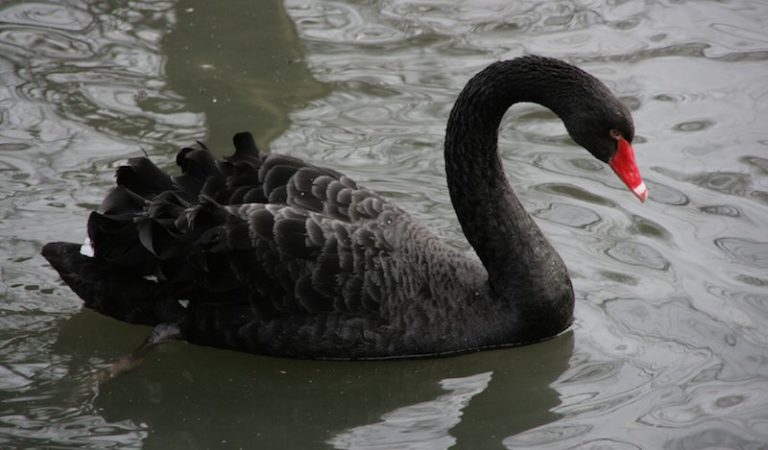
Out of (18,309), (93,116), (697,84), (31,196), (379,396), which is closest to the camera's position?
(379,396)

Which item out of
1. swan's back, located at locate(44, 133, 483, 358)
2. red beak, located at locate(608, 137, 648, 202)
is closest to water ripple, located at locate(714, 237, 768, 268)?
red beak, located at locate(608, 137, 648, 202)

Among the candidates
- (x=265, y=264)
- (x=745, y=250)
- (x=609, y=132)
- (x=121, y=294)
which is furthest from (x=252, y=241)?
(x=745, y=250)

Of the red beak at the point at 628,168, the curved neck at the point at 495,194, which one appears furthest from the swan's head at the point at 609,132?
the curved neck at the point at 495,194

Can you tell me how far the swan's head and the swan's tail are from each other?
1.85 meters

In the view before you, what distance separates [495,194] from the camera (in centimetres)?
559

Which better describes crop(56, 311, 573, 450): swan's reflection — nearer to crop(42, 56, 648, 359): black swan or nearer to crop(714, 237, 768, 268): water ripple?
crop(42, 56, 648, 359): black swan

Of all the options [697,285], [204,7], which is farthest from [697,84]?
[204,7]

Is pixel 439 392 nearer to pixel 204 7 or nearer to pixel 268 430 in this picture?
pixel 268 430

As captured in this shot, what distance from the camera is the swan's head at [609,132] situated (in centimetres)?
524

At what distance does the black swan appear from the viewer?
209 inches

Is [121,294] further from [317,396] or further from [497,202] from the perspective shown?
[497,202]

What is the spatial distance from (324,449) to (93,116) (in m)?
3.26

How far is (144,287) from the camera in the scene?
551cm

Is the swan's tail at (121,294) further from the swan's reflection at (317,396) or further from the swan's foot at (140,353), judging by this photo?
the swan's reflection at (317,396)
